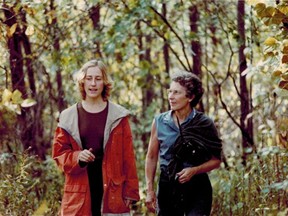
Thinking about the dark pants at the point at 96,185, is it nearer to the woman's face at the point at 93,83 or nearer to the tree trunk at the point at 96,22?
the woman's face at the point at 93,83

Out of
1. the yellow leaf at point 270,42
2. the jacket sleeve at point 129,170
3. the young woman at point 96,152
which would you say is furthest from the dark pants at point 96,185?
the yellow leaf at point 270,42

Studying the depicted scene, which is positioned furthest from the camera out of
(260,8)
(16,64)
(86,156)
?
(16,64)

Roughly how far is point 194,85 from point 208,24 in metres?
5.72

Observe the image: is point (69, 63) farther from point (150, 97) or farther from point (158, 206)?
point (150, 97)

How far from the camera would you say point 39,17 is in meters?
11.6

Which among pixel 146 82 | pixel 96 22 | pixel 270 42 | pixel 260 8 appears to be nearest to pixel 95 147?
pixel 270 42

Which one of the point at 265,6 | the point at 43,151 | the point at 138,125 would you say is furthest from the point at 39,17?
the point at 265,6

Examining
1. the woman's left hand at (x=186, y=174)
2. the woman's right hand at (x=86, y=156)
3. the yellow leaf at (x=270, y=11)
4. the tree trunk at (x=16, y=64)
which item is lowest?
the woman's left hand at (x=186, y=174)

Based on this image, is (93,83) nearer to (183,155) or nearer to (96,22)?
(183,155)

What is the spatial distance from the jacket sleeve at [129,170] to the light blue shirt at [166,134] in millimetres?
281

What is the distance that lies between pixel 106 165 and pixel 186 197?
81cm

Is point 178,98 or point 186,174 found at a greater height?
point 178,98

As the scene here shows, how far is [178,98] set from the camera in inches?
256

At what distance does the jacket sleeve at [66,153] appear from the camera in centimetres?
631
